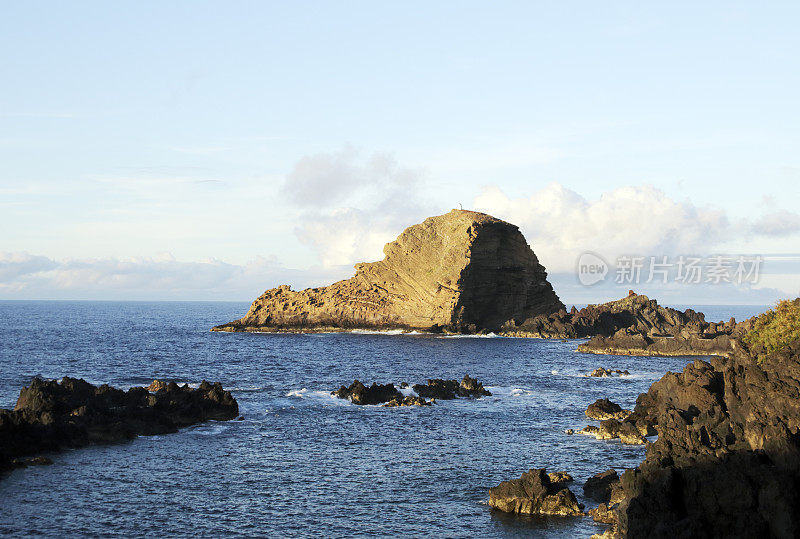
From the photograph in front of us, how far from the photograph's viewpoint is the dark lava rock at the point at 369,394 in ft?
197

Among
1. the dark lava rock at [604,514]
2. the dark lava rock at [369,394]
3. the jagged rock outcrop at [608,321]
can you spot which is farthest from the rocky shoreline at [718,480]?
the jagged rock outcrop at [608,321]

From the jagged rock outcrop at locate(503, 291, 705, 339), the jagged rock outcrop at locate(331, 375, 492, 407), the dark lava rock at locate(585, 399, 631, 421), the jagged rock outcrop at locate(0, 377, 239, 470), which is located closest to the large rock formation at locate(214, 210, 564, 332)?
the jagged rock outcrop at locate(503, 291, 705, 339)

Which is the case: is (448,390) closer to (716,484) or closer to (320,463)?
(320,463)

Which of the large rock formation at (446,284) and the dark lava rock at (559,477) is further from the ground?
the large rock formation at (446,284)

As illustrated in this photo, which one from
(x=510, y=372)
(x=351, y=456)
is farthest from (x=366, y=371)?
(x=351, y=456)

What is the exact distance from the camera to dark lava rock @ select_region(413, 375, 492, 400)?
63.9 meters

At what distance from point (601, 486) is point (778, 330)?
26198mm

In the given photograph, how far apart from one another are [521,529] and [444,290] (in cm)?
11324

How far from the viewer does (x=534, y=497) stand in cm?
3030

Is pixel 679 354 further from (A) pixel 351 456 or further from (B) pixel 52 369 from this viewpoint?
(B) pixel 52 369

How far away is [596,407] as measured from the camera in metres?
52.7

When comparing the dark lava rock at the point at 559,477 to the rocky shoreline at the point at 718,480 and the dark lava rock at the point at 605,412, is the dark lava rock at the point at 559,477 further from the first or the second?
the dark lava rock at the point at 605,412

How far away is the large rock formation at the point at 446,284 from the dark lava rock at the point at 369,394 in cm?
7661

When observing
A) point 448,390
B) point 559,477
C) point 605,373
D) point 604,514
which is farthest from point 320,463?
point 605,373
